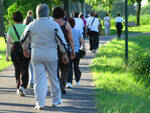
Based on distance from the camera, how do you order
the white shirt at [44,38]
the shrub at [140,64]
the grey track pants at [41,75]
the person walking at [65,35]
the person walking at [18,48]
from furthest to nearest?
the shrub at [140,64] < the person walking at [18,48] < the person walking at [65,35] < the grey track pants at [41,75] < the white shirt at [44,38]

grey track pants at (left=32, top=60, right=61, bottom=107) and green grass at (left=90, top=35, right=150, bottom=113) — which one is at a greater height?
grey track pants at (left=32, top=60, right=61, bottom=107)

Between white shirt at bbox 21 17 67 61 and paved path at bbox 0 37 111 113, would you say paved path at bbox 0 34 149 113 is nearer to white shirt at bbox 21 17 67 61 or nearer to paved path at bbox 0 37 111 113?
paved path at bbox 0 37 111 113

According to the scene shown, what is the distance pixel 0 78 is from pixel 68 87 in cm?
255

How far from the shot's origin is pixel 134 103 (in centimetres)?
882

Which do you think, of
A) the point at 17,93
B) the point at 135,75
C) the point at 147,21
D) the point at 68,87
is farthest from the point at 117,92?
the point at 147,21

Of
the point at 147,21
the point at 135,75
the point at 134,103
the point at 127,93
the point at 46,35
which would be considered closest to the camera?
the point at 46,35

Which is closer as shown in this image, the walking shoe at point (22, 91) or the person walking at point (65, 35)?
the person walking at point (65, 35)

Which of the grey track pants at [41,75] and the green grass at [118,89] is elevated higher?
the grey track pants at [41,75]

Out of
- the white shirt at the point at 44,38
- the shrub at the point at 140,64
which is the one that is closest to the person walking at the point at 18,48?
the white shirt at the point at 44,38

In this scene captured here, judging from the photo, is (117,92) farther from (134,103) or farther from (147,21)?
(147,21)

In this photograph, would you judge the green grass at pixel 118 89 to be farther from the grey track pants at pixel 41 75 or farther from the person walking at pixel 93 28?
the person walking at pixel 93 28

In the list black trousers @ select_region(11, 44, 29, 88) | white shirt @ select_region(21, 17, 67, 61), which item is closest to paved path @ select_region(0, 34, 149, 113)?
black trousers @ select_region(11, 44, 29, 88)

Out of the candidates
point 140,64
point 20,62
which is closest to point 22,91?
point 20,62

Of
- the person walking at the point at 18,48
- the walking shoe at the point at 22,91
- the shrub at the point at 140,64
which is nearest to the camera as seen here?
the walking shoe at the point at 22,91
